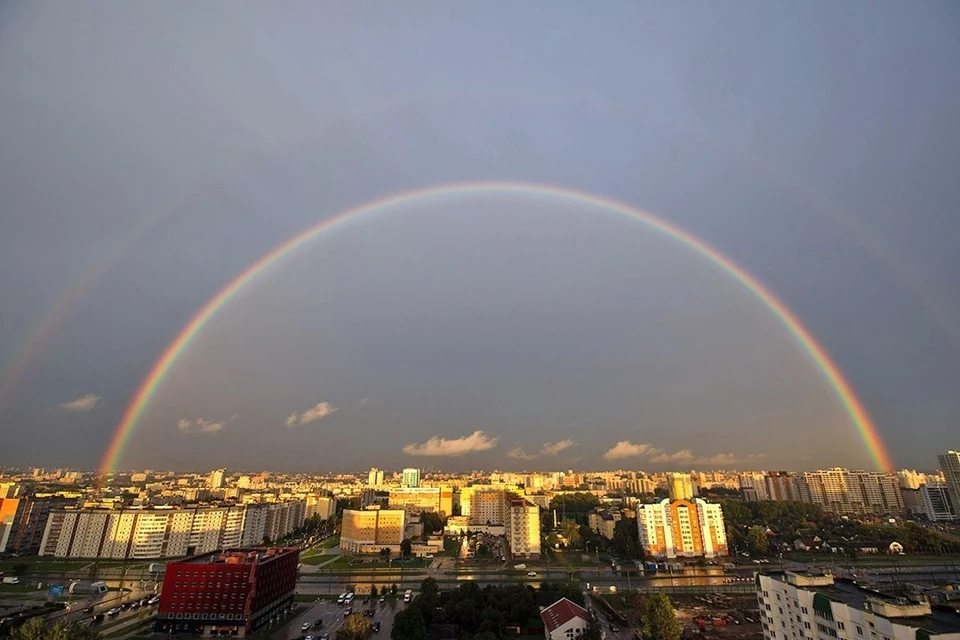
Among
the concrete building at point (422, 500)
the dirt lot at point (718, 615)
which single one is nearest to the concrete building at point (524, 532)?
the dirt lot at point (718, 615)

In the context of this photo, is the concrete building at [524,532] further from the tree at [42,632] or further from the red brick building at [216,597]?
the tree at [42,632]

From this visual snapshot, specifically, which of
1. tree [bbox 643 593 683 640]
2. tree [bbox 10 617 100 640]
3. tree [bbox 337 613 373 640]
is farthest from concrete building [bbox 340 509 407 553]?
tree [bbox 643 593 683 640]

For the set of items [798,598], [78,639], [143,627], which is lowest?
[143,627]

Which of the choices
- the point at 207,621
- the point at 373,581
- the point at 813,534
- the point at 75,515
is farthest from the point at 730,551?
the point at 75,515

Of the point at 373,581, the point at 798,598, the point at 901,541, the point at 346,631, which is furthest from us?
the point at 901,541

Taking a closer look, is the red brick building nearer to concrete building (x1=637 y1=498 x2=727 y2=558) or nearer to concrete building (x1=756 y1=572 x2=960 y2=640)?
concrete building (x1=756 y1=572 x2=960 y2=640)

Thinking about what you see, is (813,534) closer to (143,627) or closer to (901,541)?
(901,541)
